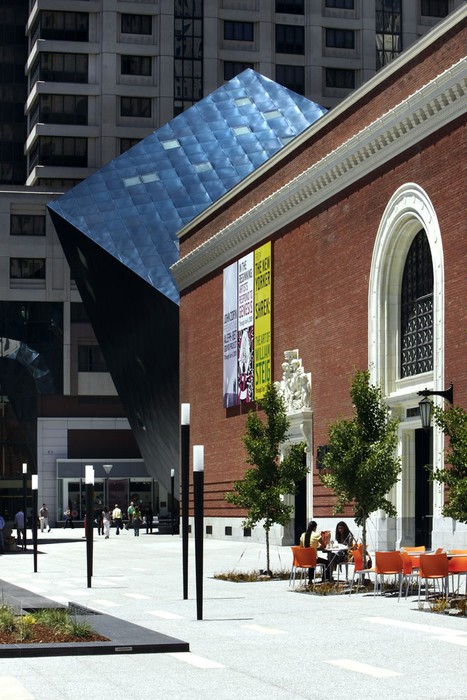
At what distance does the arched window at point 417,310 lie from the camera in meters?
33.9

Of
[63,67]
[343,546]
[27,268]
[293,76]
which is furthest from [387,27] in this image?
[343,546]

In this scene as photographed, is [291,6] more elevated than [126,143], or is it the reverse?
[291,6]

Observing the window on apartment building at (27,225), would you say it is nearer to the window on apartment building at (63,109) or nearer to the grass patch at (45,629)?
the window on apartment building at (63,109)

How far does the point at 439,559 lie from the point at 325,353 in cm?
1941

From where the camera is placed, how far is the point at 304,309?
138 feet

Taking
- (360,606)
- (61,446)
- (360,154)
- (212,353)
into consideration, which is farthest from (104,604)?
(61,446)

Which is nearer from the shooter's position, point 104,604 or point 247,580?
point 104,604

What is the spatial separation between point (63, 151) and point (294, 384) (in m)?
58.5

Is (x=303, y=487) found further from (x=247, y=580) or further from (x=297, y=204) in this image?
(x=247, y=580)

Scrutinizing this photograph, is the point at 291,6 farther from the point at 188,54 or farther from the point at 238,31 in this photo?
the point at 188,54

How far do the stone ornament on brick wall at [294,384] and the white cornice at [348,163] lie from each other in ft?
15.2

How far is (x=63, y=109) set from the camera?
96750mm

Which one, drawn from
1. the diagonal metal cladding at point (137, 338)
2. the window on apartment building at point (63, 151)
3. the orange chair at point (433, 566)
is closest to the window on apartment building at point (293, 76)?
the window on apartment building at point (63, 151)

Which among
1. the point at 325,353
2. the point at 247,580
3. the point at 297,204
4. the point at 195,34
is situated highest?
the point at 195,34
